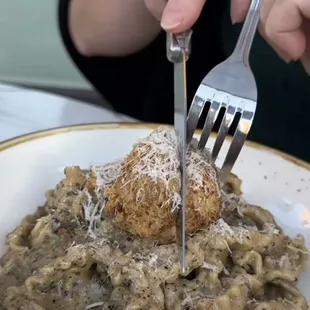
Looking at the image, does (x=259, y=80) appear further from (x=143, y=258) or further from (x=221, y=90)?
(x=143, y=258)

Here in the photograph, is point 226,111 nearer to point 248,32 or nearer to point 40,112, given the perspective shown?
point 248,32

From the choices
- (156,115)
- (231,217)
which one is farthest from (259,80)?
(231,217)

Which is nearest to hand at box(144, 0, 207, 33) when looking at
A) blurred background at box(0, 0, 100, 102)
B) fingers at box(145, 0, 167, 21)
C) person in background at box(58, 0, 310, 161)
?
fingers at box(145, 0, 167, 21)

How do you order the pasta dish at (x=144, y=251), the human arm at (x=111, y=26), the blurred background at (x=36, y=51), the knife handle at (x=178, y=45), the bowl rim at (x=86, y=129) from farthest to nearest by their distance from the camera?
the blurred background at (x=36, y=51) < the human arm at (x=111, y=26) < the bowl rim at (x=86, y=129) < the knife handle at (x=178, y=45) < the pasta dish at (x=144, y=251)

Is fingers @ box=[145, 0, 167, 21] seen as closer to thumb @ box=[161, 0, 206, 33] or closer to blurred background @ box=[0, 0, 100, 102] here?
thumb @ box=[161, 0, 206, 33]

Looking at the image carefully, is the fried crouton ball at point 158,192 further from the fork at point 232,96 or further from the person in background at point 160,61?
the person in background at point 160,61

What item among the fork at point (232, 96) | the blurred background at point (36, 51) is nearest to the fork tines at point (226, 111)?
the fork at point (232, 96)

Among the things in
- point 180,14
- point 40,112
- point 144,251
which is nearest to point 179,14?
point 180,14

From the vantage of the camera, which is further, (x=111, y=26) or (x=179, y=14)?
(x=111, y=26)
